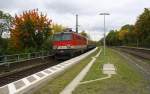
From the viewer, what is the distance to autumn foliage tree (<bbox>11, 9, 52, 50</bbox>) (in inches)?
1804

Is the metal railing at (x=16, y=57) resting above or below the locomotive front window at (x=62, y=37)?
below

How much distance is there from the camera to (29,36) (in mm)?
45750

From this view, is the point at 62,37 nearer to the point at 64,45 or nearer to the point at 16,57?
the point at 64,45

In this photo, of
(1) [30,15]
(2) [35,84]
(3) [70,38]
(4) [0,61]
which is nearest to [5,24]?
(1) [30,15]

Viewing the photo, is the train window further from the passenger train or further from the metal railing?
the metal railing

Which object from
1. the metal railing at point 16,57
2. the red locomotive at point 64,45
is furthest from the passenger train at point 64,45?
the metal railing at point 16,57

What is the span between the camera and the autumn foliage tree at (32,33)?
4581 centimetres

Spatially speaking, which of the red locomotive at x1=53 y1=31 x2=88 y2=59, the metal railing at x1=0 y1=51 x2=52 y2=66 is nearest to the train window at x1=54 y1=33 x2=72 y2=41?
the red locomotive at x1=53 y1=31 x2=88 y2=59

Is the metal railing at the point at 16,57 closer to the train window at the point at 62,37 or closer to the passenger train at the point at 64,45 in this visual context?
the passenger train at the point at 64,45

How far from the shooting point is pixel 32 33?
45.9 meters

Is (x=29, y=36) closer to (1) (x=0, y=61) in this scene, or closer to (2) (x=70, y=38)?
(2) (x=70, y=38)

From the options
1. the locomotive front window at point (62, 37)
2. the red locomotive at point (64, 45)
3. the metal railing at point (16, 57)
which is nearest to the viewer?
the metal railing at point (16, 57)

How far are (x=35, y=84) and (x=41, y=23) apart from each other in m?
36.0

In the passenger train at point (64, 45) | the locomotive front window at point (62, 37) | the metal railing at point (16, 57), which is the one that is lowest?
the metal railing at point (16, 57)
